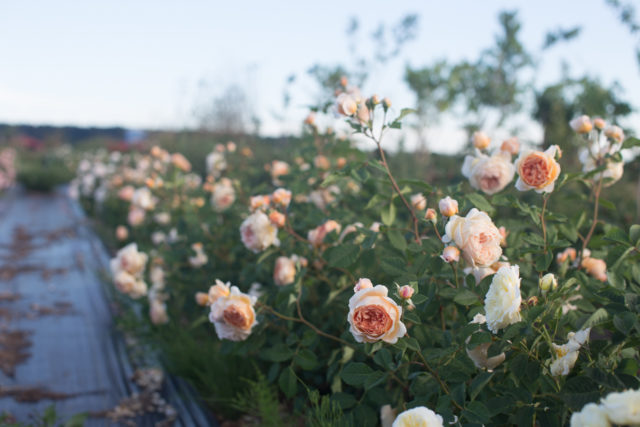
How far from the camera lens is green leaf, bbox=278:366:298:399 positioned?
1.32 metres

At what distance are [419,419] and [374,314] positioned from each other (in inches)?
7.4

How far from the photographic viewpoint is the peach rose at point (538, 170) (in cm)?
114

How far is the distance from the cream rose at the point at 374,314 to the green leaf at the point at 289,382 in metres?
0.45

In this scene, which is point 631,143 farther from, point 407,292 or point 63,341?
point 63,341

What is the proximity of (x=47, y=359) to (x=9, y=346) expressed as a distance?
0.28m

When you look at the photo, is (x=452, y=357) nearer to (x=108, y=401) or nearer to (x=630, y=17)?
(x=108, y=401)

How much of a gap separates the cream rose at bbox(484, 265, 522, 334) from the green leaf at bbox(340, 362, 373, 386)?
29 cm

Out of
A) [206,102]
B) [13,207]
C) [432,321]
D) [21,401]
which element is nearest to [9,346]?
[21,401]

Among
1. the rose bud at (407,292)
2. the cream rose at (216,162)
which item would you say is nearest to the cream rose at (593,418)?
the rose bud at (407,292)

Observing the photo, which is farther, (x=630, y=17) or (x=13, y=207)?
(x=13, y=207)

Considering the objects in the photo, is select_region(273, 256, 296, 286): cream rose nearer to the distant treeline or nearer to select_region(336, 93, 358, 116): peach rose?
select_region(336, 93, 358, 116): peach rose

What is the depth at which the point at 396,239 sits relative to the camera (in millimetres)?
1416

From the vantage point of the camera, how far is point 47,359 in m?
2.33

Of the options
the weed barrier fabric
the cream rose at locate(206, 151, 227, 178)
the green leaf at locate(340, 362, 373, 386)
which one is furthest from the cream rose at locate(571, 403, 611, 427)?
the cream rose at locate(206, 151, 227, 178)
